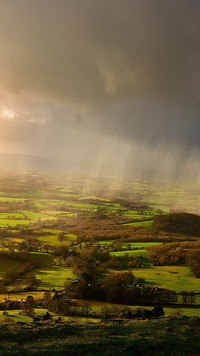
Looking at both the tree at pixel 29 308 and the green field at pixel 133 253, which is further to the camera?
the green field at pixel 133 253

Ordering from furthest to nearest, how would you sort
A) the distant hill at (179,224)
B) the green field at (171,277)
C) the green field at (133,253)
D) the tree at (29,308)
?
the distant hill at (179,224), the green field at (133,253), the green field at (171,277), the tree at (29,308)

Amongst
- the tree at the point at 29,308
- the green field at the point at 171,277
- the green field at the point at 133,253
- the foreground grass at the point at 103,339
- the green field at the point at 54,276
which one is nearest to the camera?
the foreground grass at the point at 103,339

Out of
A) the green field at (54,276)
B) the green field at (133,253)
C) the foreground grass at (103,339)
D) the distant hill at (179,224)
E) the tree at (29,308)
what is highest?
the distant hill at (179,224)

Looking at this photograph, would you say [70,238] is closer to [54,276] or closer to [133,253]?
[133,253]

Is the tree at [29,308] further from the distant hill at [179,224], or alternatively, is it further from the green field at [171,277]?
the distant hill at [179,224]

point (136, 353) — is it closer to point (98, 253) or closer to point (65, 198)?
point (98, 253)

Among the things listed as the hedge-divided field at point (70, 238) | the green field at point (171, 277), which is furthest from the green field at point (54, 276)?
the green field at point (171, 277)

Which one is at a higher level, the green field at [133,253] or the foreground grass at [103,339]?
the foreground grass at [103,339]
